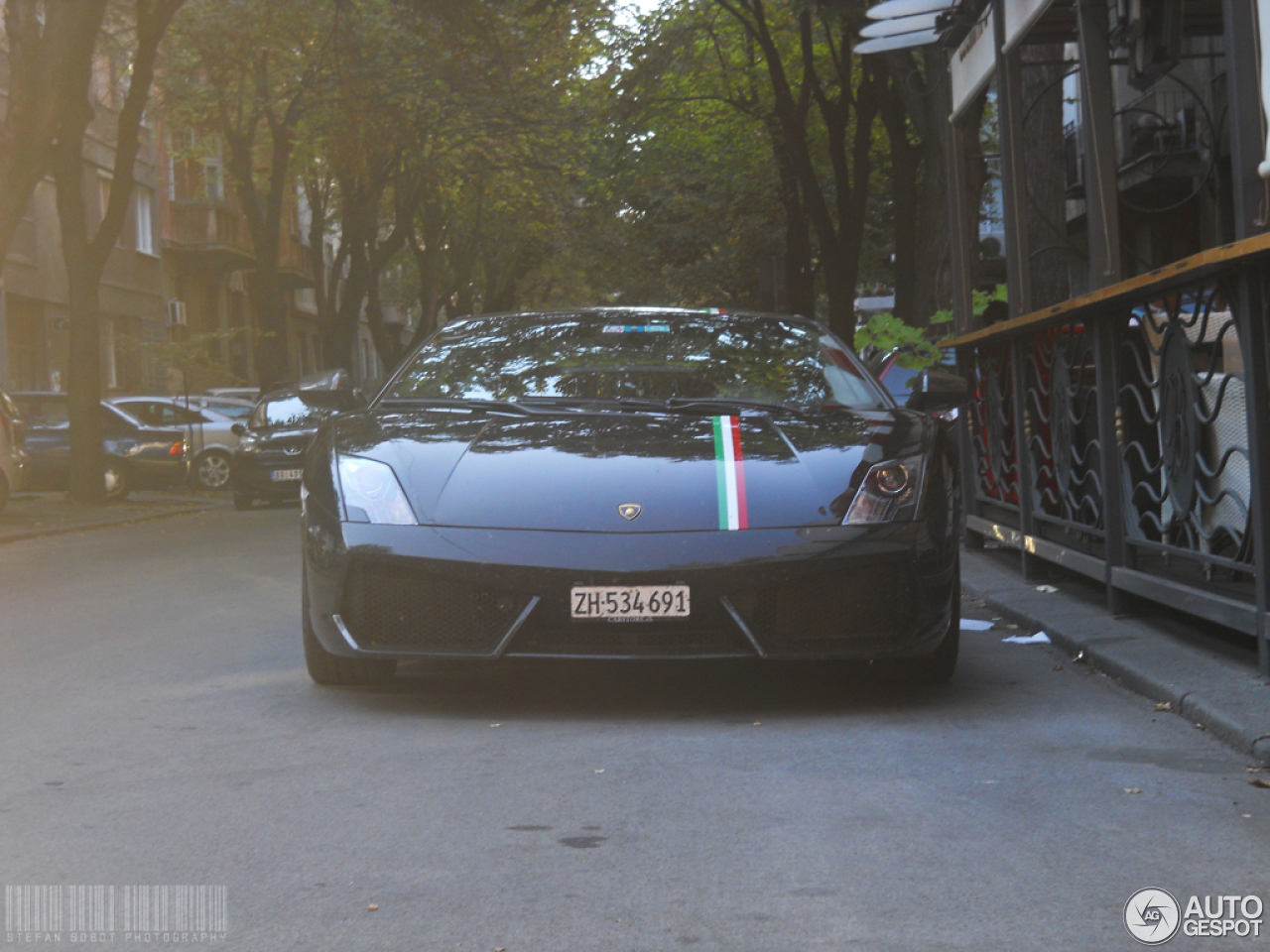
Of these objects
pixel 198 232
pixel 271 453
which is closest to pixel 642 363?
pixel 271 453

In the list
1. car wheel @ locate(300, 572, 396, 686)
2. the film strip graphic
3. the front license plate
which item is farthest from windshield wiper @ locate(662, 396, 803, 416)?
the film strip graphic

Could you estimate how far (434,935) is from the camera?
10.9ft

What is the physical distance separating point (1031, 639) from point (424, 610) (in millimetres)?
2925

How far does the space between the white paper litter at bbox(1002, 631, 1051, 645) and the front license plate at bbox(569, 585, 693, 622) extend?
2365 mm

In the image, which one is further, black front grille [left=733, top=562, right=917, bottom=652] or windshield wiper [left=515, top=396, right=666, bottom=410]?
windshield wiper [left=515, top=396, right=666, bottom=410]

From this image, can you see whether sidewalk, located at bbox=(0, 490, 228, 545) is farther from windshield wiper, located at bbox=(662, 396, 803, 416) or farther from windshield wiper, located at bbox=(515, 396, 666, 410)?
windshield wiper, located at bbox=(662, 396, 803, 416)

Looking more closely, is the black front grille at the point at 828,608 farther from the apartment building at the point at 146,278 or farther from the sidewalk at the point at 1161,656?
the apartment building at the point at 146,278

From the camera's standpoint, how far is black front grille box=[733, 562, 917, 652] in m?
5.41

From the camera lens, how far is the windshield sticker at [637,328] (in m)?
7.03

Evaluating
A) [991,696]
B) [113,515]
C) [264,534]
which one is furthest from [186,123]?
[991,696]

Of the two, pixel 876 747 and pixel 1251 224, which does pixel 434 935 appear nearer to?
pixel 876 747

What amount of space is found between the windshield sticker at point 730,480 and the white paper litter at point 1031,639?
1.98 metres

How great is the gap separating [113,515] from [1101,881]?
57.3 ft

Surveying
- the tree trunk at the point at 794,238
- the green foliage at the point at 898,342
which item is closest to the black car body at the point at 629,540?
the green foliage at the point at 898,342
